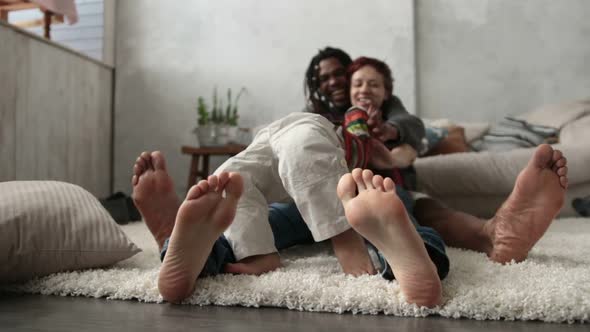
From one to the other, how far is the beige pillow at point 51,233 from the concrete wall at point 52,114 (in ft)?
4.73

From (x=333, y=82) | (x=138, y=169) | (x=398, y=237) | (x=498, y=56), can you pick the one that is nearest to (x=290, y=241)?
(x=138, y=169)

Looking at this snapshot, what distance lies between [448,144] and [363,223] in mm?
Result: 1809

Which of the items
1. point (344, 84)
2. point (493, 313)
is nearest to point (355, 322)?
point (493, 313)

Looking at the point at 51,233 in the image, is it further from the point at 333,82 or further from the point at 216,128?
the point at 216,128

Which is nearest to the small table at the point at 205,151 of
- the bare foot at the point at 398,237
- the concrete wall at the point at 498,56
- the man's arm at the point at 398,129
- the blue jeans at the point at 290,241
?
the concrete wall at the point at 498,56

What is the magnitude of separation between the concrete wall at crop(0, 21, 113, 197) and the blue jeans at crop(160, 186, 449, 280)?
5.52 feet

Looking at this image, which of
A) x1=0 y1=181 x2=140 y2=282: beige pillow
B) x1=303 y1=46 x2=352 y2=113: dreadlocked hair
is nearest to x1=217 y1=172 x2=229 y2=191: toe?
x1=0 y1=181 x2=140 y2=282: beige pillow

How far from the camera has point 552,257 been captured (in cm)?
107

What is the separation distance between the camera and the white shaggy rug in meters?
0.70

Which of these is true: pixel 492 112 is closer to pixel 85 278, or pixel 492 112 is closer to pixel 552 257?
pixel 552 257

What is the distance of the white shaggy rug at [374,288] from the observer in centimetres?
70

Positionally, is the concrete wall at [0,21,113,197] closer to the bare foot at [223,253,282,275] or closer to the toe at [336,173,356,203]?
the bare foot at [223,253,282,275]

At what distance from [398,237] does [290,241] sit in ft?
1.68

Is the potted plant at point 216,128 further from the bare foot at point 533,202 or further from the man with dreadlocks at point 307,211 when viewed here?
the bare foot at point 533,202
